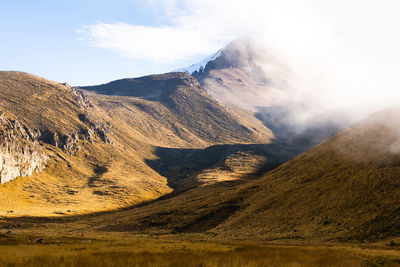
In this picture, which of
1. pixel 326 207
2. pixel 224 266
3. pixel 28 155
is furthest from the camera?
pixel 28 155

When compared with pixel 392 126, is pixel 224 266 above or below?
below

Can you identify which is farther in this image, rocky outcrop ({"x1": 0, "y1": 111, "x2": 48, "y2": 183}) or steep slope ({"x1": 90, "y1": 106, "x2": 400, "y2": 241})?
rocky outcrop ({"x1": 0, "y1": 111, "x2": 48, "y2": 183})

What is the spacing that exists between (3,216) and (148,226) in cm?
5973

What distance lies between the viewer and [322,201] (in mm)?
62719

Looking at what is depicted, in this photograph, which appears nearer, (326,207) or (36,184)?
(326,207)

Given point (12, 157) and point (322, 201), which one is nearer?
point (322, 201)

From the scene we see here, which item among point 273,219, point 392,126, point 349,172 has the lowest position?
point 273,219

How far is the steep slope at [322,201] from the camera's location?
1971 inches

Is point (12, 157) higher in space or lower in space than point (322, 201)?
higher

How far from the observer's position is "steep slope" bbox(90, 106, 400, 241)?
50062 mm

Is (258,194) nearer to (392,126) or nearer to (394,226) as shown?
(392,126)

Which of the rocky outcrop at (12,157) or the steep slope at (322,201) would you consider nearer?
the steep slope at (322,201)

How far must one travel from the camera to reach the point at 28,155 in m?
197

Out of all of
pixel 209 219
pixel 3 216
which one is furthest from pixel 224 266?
pixel 3 216
